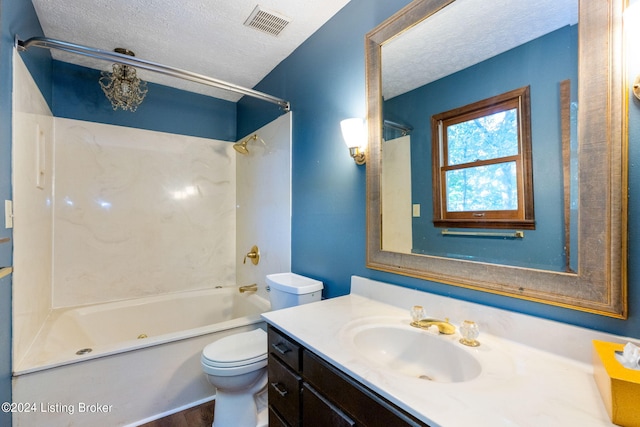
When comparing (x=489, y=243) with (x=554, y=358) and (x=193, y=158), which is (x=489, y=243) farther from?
(x=193, y=158)

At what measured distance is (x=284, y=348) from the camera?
3.69 ft

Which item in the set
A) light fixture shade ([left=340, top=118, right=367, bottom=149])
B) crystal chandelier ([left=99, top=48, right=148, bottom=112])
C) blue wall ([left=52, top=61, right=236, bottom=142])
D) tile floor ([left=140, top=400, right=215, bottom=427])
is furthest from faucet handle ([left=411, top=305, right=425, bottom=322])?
blue wall ([left=52, top=61, right=236, bottom=142])

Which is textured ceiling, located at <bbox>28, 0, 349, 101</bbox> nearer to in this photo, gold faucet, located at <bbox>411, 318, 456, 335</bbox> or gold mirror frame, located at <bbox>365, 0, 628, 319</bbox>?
gold mirror frame, located at <bbox>365, 0, 628, 319</bbox>

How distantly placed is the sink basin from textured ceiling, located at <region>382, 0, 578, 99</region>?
1.08 metres

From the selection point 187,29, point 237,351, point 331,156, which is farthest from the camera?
point 187,29

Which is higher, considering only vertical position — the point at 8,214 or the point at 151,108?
the point at 151,108

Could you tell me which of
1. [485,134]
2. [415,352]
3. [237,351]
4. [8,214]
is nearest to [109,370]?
[237,351]

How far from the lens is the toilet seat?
1.52m

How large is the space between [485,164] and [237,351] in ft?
5.12

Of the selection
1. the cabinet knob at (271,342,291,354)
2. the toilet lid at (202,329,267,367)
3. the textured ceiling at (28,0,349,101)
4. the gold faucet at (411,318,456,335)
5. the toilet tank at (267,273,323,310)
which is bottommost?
the toilet lid at (202,329,267,367)

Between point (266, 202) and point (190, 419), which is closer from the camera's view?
point (190, 419)

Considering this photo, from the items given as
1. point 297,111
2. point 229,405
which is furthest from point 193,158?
point 229,405

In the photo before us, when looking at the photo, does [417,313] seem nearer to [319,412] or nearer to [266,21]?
[319,412]

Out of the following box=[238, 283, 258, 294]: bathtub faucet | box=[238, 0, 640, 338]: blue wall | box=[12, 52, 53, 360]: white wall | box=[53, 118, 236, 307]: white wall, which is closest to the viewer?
box=[12, 52, 53, 360]: white wall
